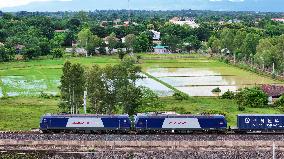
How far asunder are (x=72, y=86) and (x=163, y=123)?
13.1 meters

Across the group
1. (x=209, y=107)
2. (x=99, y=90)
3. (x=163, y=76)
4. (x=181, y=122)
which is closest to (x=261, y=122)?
(x=181, y=122)

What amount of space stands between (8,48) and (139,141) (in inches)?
3162

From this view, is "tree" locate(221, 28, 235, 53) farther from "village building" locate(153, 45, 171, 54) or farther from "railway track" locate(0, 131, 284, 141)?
"railway track" locate(0, 131, 284, 141)

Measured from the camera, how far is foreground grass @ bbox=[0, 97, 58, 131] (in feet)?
172

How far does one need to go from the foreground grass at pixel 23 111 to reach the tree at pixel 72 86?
13.4ft

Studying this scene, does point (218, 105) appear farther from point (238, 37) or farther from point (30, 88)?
point (238, 37)

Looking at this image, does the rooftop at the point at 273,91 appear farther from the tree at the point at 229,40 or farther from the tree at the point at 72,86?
the tree at the point at 229,40

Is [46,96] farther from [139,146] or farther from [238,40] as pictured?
[238,40]

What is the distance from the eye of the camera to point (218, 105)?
211ft

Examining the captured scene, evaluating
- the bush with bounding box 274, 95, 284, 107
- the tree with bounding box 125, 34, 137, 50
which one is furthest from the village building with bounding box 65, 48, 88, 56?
the bush with bounding box 274, 95, 284, 107

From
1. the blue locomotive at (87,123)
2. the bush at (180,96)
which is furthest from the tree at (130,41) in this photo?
the blue locomotive at (87,123)

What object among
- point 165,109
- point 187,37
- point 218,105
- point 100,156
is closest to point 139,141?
point 100,156

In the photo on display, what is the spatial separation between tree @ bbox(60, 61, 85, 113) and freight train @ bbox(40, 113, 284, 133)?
9082 millimetres

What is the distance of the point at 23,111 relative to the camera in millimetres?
59750
